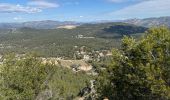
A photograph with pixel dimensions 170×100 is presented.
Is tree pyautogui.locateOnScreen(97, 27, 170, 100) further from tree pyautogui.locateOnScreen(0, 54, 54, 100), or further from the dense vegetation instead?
tree pyautogui.locateOnScreen(0, 54, 54, 100)

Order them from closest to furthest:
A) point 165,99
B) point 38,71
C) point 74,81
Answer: point 165,99
point 38,71
point 74,81

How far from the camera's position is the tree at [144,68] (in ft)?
110

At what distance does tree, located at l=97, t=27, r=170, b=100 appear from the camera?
110 feet

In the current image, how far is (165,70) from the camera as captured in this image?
34.4 m

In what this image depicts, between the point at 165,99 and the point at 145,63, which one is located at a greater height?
the point at 145,63

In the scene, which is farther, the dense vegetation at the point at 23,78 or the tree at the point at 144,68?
the dense vegetation at the point at 23,78

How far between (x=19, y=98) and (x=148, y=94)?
543 inches

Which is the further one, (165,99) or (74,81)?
(74,81)

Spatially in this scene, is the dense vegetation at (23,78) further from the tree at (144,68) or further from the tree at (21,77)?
the tree at (144,68)

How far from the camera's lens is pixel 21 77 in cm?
3669

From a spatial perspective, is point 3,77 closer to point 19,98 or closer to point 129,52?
point 19,98

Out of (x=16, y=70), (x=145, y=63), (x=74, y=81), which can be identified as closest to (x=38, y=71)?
(x=16, y=70)

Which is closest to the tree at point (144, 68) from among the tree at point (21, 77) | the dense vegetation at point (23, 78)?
the dense vegetation at point (23, 78)

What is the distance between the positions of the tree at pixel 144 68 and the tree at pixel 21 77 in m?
8.96
